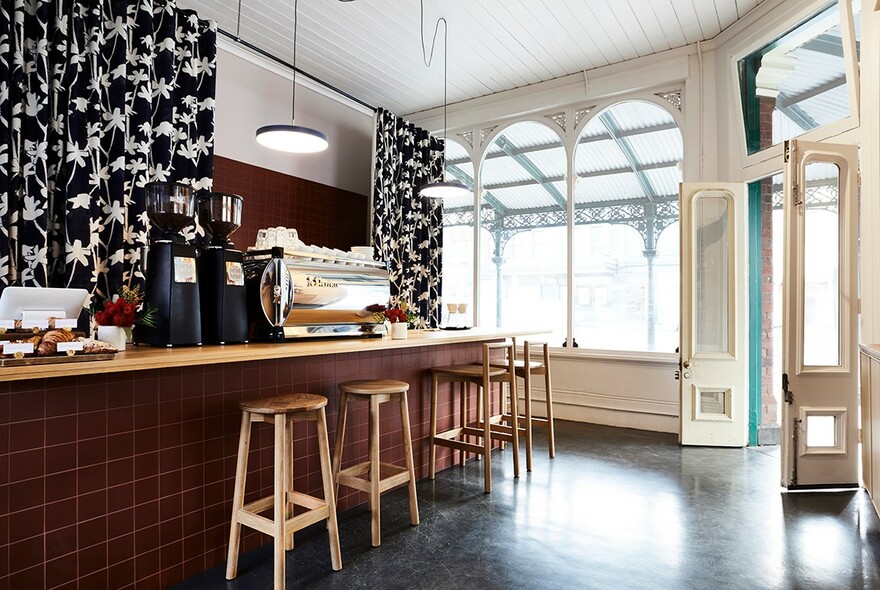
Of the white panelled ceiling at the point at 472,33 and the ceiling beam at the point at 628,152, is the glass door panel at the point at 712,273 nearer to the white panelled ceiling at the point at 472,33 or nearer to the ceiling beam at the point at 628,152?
the ceiling beam at the point at 628,152

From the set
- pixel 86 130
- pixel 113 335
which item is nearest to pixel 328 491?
pixel 113 335

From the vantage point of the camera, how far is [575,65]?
16.9 feet

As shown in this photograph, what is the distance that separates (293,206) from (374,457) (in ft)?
10.5

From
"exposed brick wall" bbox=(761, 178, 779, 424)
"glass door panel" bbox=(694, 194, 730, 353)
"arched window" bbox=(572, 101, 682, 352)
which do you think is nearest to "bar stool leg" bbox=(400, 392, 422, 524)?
"glass door panel" bbox=(694, 194, 730, 353)

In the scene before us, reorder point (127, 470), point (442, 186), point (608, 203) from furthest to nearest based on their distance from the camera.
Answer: point (608, 203)
point (442, 186)
point (127, 470)

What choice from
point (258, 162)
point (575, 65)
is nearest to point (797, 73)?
point (575, 65)

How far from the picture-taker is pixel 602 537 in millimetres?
2631

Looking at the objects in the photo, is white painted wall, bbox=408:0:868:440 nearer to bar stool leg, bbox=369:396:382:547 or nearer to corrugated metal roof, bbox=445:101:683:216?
corrugated metal roof, bbox=445:101:683:216

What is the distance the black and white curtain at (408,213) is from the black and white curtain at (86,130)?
2065 millimetres

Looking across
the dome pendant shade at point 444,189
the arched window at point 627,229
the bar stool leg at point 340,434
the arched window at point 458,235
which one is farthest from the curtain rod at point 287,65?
the bar stool leg at point 340,434

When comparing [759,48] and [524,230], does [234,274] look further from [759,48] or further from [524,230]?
[759,48]

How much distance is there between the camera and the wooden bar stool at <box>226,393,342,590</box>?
6.80 feet

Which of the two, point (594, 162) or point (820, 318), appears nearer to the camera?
point (820, 318)

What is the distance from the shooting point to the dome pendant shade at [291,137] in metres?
3.07
